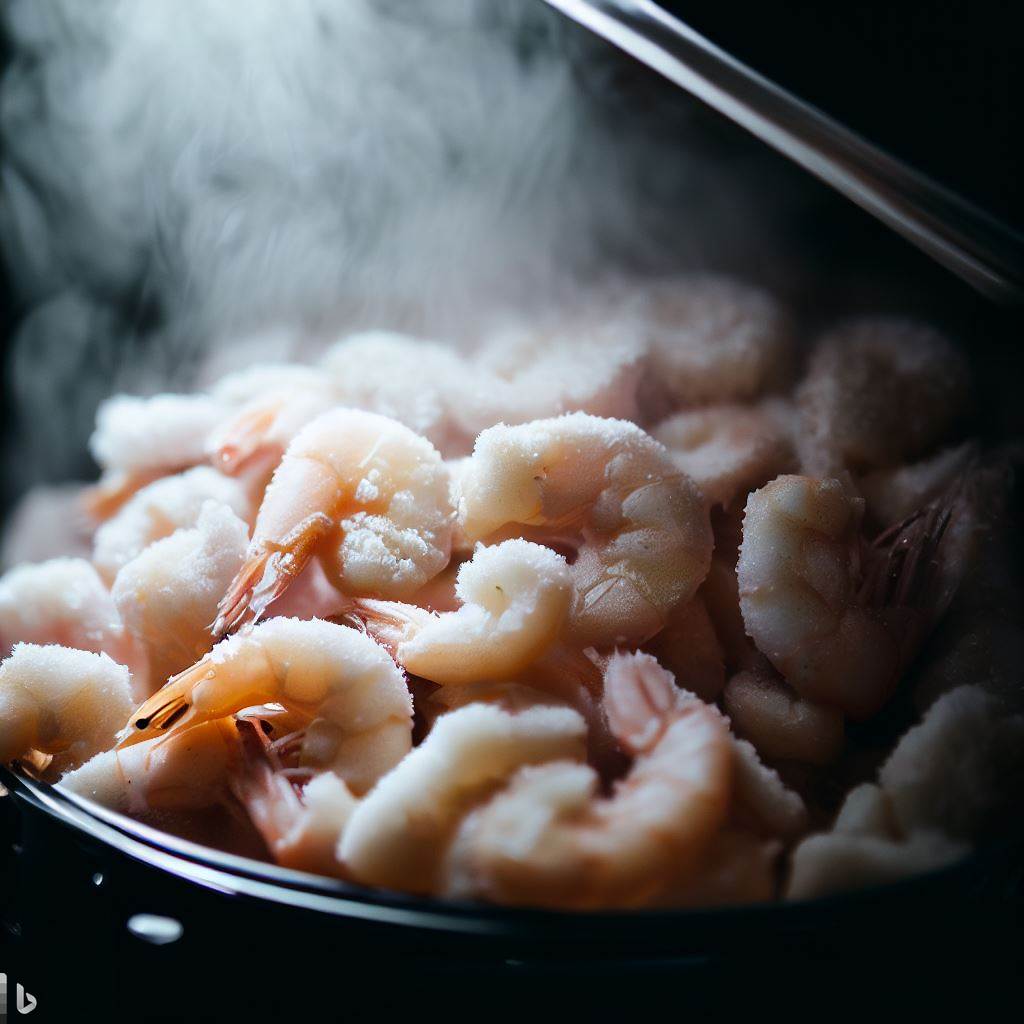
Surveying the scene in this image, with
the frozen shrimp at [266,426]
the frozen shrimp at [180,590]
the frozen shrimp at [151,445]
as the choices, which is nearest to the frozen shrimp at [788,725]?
the frozen shrimp at [180,590]

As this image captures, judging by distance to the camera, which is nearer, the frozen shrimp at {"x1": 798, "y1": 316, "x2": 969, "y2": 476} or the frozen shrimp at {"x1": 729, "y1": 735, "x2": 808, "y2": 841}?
the frozen shrimp at {"x1": 729, "y1": 735, "x2": 808, "y2": 841}

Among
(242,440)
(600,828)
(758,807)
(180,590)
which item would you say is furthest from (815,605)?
(242,440)

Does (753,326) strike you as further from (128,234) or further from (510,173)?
(128,234)

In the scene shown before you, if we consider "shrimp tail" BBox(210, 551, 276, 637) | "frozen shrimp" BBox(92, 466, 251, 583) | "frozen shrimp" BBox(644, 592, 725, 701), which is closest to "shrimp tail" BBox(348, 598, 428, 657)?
"shrimp tail" BBox(210, 551, 276, 637)

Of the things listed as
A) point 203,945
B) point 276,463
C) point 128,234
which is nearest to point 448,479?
point 276,463

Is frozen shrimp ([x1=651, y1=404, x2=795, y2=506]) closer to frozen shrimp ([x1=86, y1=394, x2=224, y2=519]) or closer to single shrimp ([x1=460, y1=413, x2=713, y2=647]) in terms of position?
single shrimp ([x1=460, y1=413, x2=713, y2=647])

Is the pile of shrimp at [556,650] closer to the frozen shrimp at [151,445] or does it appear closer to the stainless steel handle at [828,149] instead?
the frozen shrimp at [151,445]
